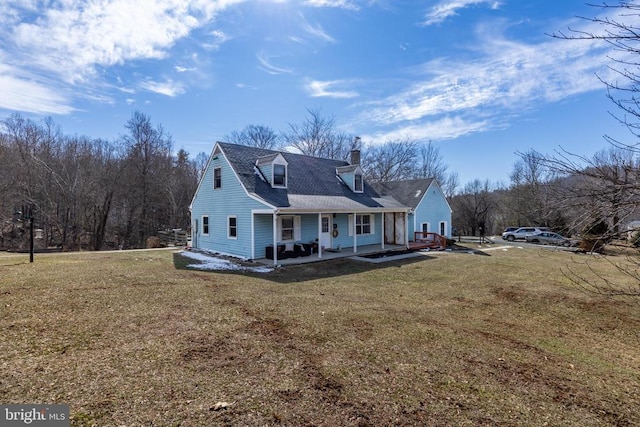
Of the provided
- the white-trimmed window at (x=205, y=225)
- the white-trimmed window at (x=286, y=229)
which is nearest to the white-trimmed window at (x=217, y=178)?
the white-trimmed window at (x=205, y=225)

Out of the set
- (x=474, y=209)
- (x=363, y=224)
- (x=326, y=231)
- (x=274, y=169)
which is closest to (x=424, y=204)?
(x=363, y=224)

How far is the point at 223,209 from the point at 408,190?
15051 millimetres

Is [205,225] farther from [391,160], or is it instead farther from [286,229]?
[391,160]

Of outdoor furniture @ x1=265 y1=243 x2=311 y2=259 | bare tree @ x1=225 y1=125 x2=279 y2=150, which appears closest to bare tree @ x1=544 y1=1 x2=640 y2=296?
outdoor furniture @ x1=265 y1=243 x2=311 y2=259

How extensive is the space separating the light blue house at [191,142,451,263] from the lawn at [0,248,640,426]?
579 cm

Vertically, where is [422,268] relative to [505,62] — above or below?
below

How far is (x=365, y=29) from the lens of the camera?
12.6 m

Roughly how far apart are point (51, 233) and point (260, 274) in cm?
2675

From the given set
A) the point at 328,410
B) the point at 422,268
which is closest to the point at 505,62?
the point at 328,410

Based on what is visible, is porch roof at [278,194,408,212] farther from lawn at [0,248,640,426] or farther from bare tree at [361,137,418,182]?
bare tree at [361,137,418,182]

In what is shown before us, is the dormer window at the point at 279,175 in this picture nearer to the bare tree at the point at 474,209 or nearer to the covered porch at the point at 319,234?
the covered porch at the point at 319,234

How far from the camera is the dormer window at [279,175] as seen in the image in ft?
53.8

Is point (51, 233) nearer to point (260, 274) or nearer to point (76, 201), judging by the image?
point (76, 201)

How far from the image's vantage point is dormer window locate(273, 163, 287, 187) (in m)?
16.4
